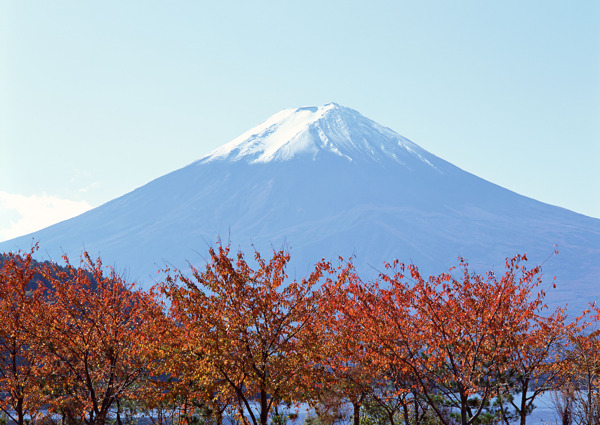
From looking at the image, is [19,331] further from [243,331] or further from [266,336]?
[266,336]

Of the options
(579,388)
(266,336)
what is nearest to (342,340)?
(266,336)

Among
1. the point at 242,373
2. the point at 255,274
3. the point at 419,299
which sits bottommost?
the point at 242,373

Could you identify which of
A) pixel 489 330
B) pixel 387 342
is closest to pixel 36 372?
pixel 387 342

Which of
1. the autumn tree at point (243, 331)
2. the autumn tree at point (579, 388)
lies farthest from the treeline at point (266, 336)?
the autumn tree at point (579, 388)

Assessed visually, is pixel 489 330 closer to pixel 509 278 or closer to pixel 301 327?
pixel 509 278

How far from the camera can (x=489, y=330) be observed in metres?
14.8

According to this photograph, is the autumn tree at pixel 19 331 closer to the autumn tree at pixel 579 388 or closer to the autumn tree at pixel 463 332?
the autumn tree at pixel 463 332

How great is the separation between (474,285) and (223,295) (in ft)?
24.1

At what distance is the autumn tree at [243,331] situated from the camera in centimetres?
1516

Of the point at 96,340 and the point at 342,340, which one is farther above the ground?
the point at 96,340

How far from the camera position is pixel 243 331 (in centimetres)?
1543

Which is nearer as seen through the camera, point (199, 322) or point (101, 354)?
point (199, 322)

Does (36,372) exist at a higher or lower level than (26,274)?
lower

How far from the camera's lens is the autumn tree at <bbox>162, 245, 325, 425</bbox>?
15156 mm
